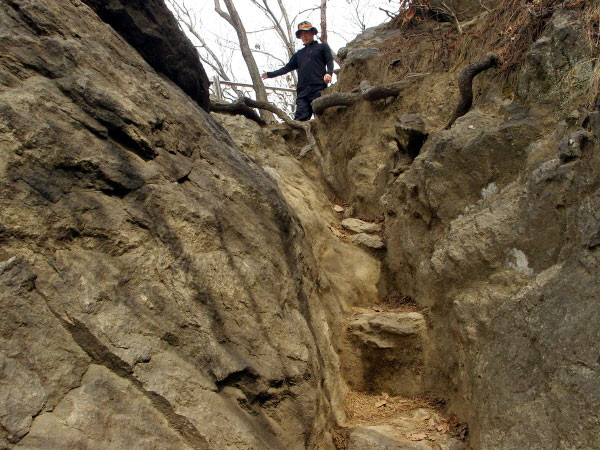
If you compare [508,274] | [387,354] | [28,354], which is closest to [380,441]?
[387,354]

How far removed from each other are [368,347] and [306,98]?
6.20 meters

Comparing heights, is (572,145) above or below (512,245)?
above

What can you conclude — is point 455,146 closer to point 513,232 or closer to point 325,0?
point 513,232

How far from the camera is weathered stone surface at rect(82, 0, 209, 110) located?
5.65 m

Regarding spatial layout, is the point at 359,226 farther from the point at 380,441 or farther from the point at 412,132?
the point at 380,441

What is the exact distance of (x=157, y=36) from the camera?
5898 millimetres

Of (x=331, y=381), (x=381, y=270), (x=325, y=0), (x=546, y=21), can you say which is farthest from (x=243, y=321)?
(x=325, y=0)

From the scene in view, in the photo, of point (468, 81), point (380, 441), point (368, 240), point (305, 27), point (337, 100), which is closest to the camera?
point (380, 441)

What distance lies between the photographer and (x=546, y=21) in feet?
20.8

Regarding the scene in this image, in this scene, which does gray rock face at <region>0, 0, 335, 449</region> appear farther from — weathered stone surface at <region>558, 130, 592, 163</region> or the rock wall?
weathered stone surface at <region>558, 130, 592, 163</region>

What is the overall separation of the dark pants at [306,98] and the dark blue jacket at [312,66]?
20 mm

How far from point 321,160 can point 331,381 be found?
5144 millimetres

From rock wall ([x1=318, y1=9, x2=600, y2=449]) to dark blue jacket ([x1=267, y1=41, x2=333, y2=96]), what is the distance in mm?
2864

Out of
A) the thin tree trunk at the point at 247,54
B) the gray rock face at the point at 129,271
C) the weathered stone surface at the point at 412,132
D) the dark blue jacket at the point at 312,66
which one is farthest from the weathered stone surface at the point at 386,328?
the thin tree trunk at the point at 247,54
